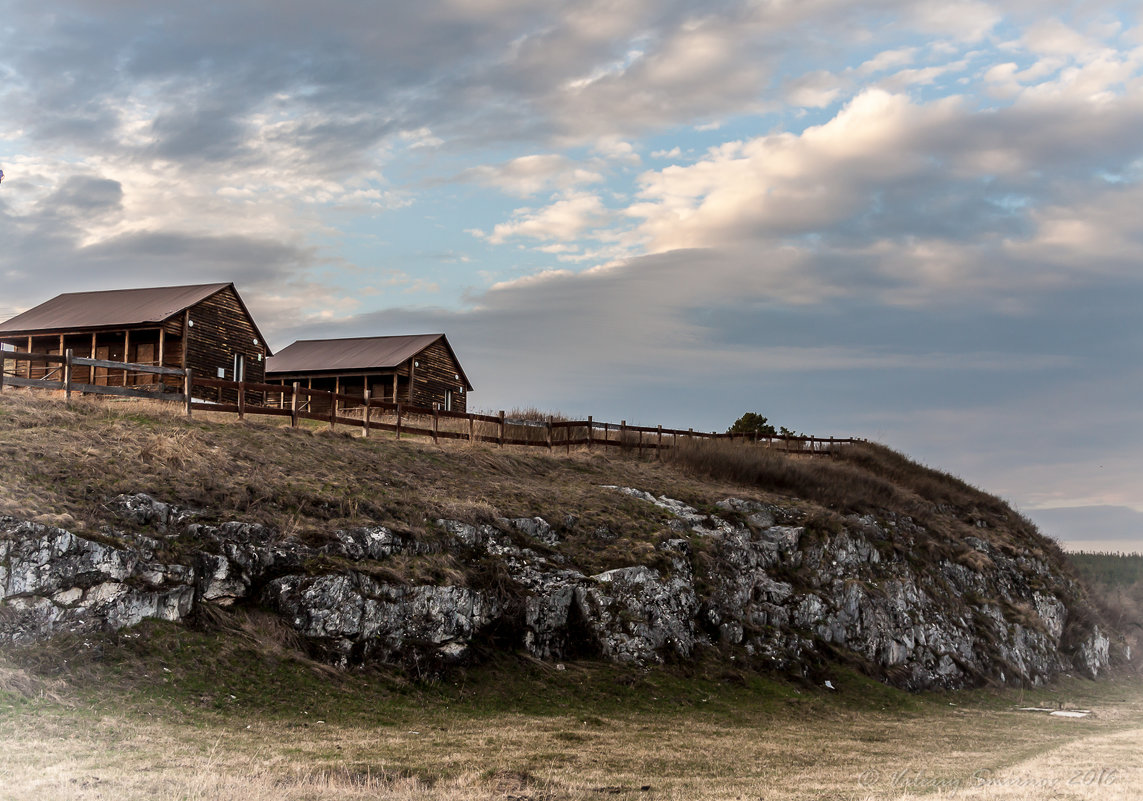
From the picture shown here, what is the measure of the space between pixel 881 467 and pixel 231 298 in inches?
1371

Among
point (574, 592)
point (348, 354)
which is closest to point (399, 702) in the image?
point (574, 592)

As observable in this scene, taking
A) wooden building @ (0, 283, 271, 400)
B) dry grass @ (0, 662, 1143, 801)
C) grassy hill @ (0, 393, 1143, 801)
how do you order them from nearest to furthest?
dry grass @ (0, 662, 1143, 801) < grassy hill @ (0, 393, 1143, 801) < wooden building @ (0, 283, 271, 400)

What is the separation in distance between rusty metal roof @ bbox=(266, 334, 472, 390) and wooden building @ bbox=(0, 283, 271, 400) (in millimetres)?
5167

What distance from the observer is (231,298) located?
46.2m

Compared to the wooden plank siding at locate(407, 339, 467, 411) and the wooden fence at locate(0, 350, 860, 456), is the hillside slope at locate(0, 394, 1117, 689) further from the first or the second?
the wooden plank siding at locate(407, 339, 467, 411)

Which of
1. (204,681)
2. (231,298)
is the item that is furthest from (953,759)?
(231,298)

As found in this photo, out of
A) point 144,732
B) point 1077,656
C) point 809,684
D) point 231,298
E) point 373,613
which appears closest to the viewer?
point 144,732

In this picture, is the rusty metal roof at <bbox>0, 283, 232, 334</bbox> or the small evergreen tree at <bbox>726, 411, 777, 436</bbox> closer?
the rusty metal roof at <bbox>0, 283, 232, 334</bbox>

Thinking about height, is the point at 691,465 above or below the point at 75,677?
above

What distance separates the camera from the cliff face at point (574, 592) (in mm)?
17438

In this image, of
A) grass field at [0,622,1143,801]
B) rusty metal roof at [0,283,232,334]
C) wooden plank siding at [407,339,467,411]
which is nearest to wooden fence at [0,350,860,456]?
rusty metal roof at [0,283,232,334]

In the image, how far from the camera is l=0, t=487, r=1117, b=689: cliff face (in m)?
17.4

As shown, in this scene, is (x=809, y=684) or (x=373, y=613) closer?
(x=373, y=613)

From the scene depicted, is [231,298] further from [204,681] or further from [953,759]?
[953,759]
